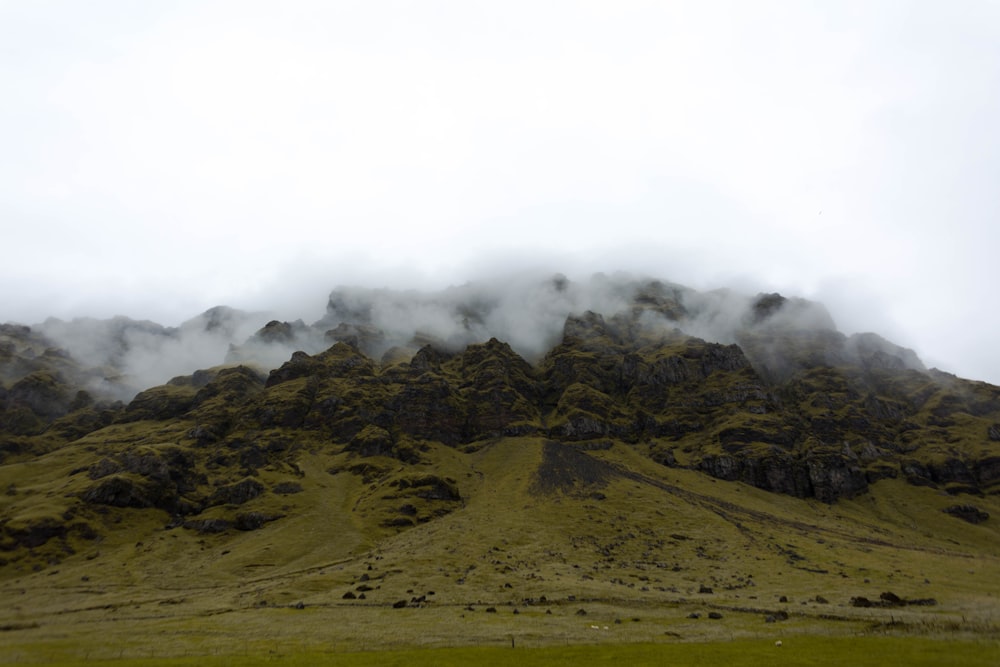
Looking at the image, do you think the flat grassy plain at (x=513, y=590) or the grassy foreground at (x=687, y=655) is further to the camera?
the flat grassy plain at (x=513, y=590)

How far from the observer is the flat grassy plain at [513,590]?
54.0 m

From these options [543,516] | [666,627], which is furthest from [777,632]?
[543,516]

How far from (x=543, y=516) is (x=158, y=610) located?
372 ft

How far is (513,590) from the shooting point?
104125mm

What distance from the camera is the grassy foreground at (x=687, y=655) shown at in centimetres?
4194

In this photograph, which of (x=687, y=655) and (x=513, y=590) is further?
(x=513, y=590)

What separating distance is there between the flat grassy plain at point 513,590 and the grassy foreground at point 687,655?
36cm

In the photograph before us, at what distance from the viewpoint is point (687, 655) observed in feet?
158

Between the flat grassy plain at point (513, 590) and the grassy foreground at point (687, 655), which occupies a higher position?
the grassy foreground at point (687, 655)

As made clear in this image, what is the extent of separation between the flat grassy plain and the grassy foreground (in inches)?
14.0

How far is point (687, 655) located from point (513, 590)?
61657 millimetres

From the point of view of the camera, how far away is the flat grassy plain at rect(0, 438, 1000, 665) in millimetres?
54000

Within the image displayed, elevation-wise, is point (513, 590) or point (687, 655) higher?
point (687, 655)

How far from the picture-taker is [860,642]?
48438mm
